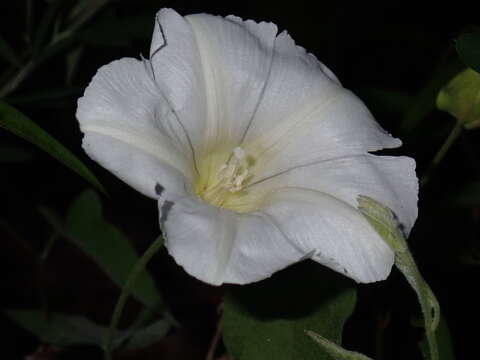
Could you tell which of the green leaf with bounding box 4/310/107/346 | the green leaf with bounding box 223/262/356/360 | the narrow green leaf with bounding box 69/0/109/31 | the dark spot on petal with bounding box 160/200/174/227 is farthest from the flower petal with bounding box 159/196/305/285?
the narrow green leaf with bounding box 69/0/109/31

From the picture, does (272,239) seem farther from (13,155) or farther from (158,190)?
(13,155)

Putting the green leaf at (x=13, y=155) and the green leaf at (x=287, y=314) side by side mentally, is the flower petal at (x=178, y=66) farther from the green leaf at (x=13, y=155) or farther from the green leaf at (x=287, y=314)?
the green leaf at (x=13, y=155)

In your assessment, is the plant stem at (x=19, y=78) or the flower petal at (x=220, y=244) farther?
the plant stem at (x=19, y=78)

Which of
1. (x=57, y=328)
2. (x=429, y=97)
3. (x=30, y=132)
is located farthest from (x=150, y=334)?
(x=429, y=97)

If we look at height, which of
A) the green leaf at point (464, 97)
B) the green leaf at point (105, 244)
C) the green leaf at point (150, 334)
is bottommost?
the green leaf at point (150, 334)

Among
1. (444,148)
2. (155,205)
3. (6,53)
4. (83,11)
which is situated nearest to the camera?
(444,148)

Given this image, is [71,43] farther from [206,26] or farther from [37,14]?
[206,26]

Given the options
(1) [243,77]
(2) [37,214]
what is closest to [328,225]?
(1) [243,77]

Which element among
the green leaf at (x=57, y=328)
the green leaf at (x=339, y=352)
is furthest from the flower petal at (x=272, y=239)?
the green leaf at (x=57, y=328)
